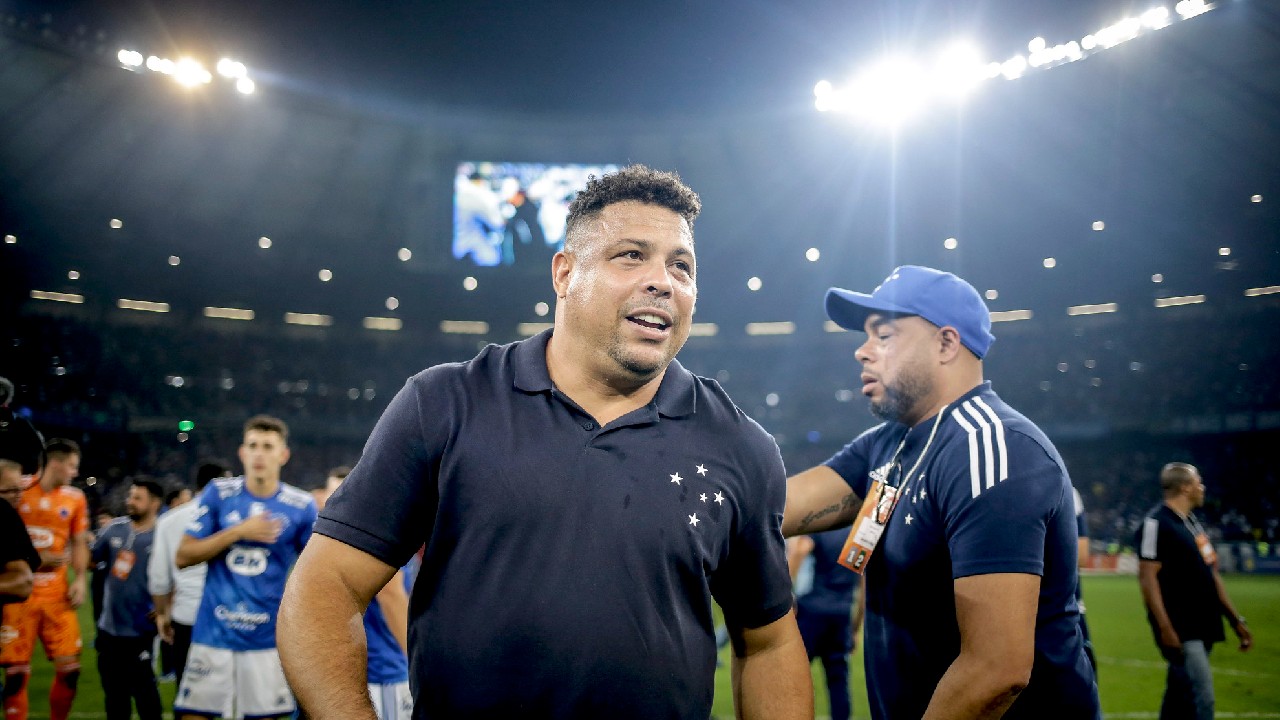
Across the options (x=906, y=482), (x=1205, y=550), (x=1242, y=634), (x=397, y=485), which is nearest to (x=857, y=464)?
(x=906, y=482)

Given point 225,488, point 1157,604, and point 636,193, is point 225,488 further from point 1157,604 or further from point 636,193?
point 1157,604

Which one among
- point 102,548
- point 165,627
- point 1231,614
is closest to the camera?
point 165,627

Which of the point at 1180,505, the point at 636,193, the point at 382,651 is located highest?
the point at 636,193

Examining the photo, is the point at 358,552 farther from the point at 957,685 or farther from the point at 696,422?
the point at 957,685

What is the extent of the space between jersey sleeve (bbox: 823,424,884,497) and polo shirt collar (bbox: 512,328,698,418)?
1259 mm

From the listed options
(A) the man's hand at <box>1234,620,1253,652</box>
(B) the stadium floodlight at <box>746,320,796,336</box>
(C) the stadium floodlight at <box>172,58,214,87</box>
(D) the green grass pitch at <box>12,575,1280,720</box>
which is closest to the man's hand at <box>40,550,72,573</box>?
(D) the green grass pitch at <box>12,575,1280,720</box>

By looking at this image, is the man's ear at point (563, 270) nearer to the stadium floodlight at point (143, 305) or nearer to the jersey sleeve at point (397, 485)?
the jersey sleeve at point (397, 485)

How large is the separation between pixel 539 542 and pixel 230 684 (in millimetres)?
4846

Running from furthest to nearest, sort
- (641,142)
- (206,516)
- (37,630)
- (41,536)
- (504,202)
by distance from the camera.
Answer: (641,142), (504,202), (41,536), (37,630), (206,516)

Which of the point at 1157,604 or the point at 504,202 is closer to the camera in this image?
the point at 1157,604

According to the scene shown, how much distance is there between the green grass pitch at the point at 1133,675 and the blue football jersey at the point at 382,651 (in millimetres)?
4234

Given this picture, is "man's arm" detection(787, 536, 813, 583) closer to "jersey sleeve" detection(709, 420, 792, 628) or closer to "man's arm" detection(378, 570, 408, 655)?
"man's arm" detection(378, 570, 408, 655)

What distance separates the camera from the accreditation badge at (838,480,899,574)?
2.77 m

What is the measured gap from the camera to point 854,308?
10.5ft
